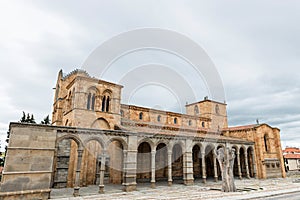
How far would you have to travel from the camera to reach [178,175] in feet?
90.2

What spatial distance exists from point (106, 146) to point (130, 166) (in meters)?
2.82

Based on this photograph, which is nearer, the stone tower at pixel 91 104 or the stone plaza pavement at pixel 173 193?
the stone plaza pavement at pixel 173 193

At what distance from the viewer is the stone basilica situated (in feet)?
43.5

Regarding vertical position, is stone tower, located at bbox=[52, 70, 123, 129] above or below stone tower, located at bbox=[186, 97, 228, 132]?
below

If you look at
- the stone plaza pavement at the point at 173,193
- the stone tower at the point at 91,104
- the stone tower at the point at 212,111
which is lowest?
the stone plaza pavement at the point at 173,193

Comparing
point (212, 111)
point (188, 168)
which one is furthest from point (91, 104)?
point (212, 111)

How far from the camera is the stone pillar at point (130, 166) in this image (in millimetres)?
16469

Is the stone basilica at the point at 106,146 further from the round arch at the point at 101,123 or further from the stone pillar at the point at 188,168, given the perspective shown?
the round arch at the point at 101,123

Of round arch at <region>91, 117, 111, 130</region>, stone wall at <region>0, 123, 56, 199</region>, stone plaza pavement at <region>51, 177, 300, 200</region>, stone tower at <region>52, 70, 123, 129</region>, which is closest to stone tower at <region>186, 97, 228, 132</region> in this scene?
stone plaza pavement at <region>51, 177, 300, 200</region>

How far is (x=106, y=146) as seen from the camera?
1662 centimetres

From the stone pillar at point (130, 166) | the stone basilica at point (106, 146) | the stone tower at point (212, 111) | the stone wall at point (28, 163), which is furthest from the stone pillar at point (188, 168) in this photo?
the stone tower at point (212, 111)

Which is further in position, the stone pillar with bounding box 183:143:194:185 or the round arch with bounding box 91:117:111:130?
the round arch with bounding box 91:117:111:130

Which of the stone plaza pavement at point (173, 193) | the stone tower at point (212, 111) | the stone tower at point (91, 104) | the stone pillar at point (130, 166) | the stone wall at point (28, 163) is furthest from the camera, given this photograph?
the stone tower at point (212, 111)

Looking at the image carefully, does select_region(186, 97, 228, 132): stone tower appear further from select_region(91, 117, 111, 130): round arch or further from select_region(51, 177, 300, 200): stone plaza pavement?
select_region(91, 117, 111, 130): round arch
